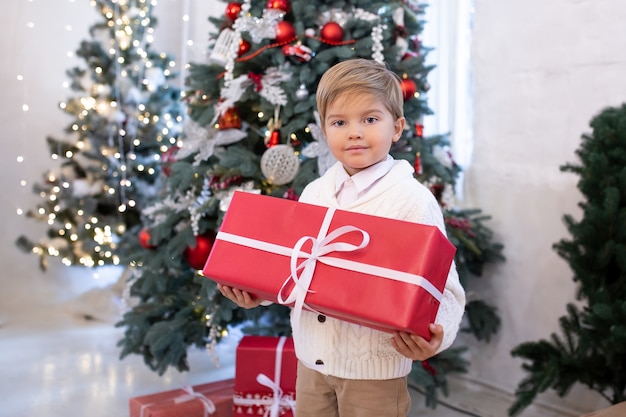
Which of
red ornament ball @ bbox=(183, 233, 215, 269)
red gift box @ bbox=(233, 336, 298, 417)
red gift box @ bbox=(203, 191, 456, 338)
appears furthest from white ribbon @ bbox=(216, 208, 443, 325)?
red ornament ball @ bbox=(183, 233, 215, 269)

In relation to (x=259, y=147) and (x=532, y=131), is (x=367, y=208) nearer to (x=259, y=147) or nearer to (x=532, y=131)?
(x=259, y=147)

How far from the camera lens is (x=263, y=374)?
79.4 inches

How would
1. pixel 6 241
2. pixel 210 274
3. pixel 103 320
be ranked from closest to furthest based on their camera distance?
pixel 210 274
pixel 103 320
pixel 6 241

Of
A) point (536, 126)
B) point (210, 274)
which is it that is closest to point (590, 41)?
point (536, 126)

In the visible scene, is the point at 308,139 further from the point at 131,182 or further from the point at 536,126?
the point at 131,182

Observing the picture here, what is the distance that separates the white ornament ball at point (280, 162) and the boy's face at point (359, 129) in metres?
0.94

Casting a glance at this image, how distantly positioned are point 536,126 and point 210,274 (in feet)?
5.80

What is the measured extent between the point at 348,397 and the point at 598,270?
3.74 ft

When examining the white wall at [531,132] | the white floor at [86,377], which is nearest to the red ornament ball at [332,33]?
the white wall at [531,132]

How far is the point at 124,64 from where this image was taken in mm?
3797

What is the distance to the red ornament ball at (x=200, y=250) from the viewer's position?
7.83ft

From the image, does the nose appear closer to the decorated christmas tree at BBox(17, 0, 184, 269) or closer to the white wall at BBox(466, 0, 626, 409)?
the white wall at BBox(466, 0, 626, 409)

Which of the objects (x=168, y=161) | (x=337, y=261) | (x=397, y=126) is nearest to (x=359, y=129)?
(x=397, y=126)

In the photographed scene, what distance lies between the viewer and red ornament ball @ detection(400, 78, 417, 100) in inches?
88.1
